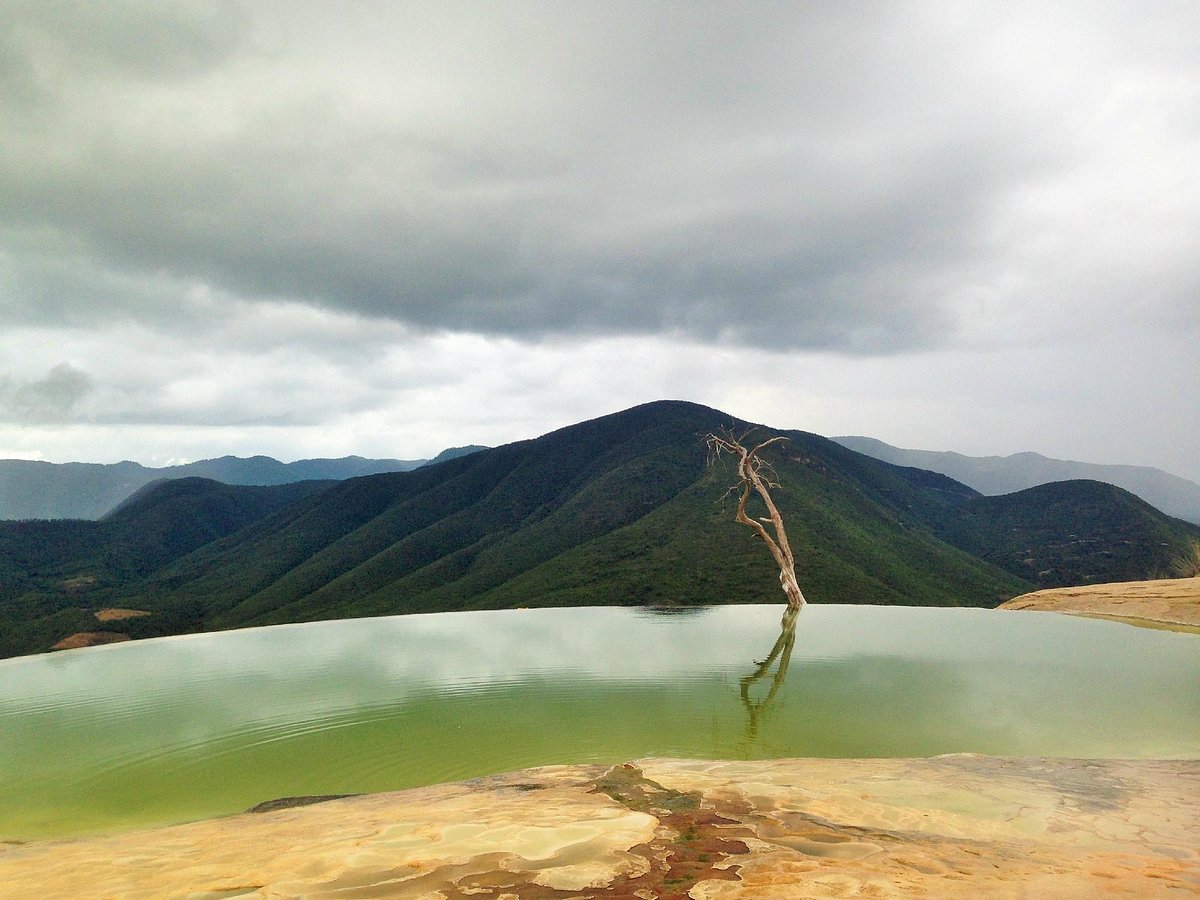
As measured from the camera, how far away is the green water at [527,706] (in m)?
8.83

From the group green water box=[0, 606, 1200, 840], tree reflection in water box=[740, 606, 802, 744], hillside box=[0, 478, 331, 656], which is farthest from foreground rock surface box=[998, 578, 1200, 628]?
hillside box=[0, 478, 331, 656]

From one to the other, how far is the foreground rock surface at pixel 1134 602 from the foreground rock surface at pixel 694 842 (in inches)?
512

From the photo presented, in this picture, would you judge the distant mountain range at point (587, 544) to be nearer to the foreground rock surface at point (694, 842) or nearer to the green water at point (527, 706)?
the green water at point (527, 706)

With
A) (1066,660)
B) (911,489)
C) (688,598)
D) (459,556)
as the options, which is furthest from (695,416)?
(1066,660)

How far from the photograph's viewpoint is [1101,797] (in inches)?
259

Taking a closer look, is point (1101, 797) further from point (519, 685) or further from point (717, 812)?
point (519, 685)

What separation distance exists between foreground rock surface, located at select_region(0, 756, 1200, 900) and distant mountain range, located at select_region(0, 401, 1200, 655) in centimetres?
3327

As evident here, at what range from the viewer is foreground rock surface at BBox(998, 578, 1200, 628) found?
56.8 feet

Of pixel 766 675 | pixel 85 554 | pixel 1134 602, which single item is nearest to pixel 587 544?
pixel 1134 602

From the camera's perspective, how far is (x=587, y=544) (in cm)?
7769

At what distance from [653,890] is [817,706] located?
767 cm

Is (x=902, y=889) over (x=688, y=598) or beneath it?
over

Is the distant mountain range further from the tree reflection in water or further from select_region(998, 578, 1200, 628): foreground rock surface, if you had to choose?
the tree reflection in water

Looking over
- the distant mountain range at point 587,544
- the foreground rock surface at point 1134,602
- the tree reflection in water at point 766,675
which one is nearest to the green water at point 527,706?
the tree reflection in water at point 766,675
